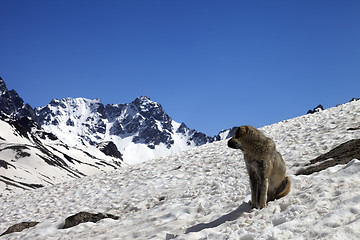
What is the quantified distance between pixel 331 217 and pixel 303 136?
51.5ft

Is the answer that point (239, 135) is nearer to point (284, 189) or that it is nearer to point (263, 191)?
point (263, 191)

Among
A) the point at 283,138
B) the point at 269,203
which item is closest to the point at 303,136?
the point at 283,138

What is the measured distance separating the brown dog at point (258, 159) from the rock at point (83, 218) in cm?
722

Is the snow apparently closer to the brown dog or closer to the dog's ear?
the brown dog

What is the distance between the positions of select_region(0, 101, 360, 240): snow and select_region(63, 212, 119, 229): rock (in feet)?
1.60

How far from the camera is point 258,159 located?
813cm

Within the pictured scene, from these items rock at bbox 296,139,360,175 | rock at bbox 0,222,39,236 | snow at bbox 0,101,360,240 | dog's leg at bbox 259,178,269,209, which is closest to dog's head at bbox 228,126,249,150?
dog's leg at bbox 259,178,269,209

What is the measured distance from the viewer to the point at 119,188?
60.5ft

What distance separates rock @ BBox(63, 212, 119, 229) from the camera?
44.1 ft

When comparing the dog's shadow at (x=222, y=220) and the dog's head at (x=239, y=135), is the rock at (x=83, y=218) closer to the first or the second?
the dog's shadow at (x=222, y=220)

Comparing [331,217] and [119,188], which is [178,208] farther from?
[119,188]

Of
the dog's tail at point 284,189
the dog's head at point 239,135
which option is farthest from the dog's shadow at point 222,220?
the dog's head at point 239,135

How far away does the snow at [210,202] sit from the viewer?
688 centimetres

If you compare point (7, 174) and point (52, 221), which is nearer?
point (52, 221)
